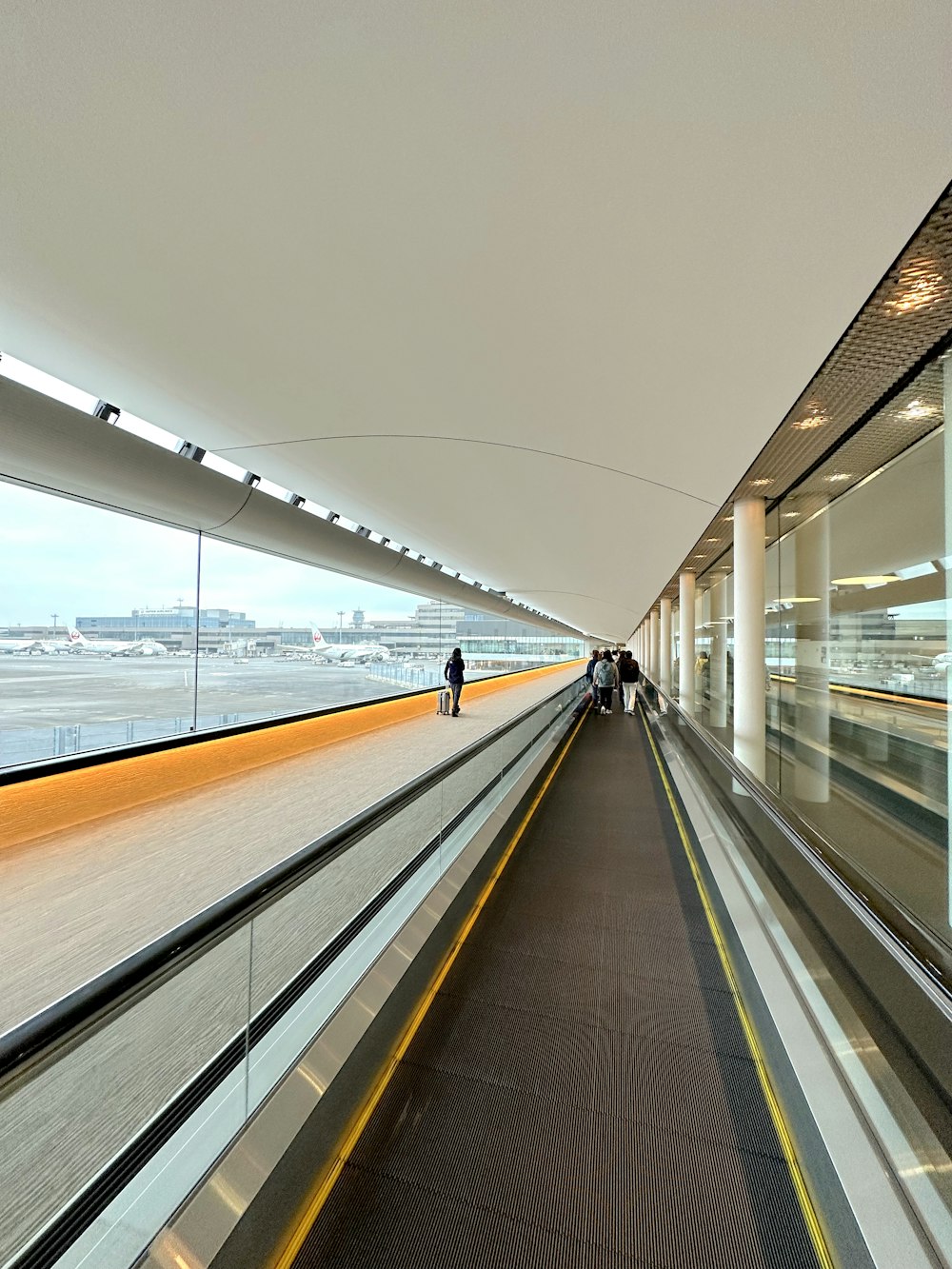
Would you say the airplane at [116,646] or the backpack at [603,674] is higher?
the airplane at [116,646]

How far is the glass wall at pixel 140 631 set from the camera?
A: 5.15m

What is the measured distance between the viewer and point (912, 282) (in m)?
2.62

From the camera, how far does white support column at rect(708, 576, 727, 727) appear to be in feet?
40.6

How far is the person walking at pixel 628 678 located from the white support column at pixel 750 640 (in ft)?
31.4

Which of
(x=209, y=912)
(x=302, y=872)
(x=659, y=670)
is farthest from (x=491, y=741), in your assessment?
(x=659, y=670)

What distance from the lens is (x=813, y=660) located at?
278 inches

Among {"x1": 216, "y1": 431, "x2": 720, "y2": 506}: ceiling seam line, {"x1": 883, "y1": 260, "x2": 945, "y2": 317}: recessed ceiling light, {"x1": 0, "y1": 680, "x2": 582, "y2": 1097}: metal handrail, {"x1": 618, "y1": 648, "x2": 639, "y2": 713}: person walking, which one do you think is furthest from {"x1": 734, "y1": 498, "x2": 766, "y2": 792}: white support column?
{"x1": 618, "y1": 648, "x2": 639, "y2": 713}: person walking

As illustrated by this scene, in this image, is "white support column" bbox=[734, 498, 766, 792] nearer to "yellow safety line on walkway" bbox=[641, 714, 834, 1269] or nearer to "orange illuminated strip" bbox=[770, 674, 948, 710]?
"orange illuminated strip" bbox=[770, 674, 948, 710]

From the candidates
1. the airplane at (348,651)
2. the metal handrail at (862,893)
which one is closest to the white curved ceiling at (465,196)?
the metal handrail at (862,893)

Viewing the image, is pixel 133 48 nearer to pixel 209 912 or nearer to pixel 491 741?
pixel 209 912

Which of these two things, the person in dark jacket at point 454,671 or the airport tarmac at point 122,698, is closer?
the airport tarmac at point 122,698

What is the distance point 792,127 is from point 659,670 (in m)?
21.5

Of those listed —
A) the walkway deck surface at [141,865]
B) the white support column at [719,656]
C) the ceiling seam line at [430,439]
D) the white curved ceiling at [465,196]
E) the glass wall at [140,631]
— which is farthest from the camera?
the white support column at [719,656]

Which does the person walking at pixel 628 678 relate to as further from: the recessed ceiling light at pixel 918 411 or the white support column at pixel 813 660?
the recessed ceiling light at pixel 918 411
